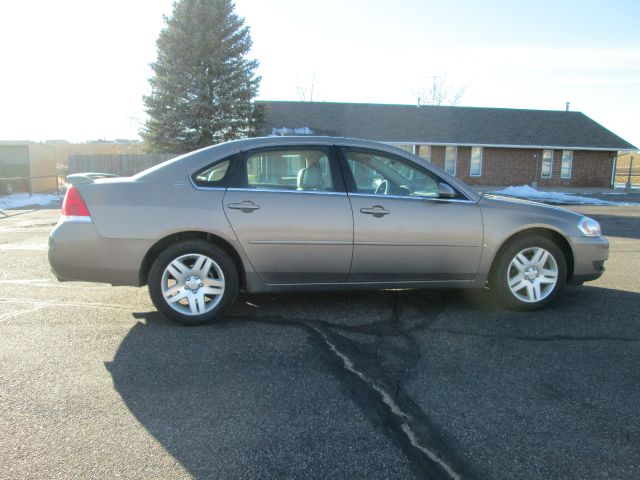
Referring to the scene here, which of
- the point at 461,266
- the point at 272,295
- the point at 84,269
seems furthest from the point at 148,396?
the point at 461,266

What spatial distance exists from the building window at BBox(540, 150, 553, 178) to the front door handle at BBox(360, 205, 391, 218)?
28642 mm

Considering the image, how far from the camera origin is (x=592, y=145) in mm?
30047

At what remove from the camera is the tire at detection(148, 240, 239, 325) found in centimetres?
443

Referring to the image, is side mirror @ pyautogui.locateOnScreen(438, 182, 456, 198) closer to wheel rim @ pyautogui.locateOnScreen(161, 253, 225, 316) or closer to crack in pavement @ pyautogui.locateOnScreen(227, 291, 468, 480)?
crack in pavement @ pyautogui.locateOnScreen(227, 291, 468, 480)

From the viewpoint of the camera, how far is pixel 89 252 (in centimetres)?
437

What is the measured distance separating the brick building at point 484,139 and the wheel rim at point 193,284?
2431 centimetres

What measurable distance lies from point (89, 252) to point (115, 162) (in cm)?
2066

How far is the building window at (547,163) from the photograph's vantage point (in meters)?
30.1

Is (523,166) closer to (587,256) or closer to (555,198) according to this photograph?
(555,198)

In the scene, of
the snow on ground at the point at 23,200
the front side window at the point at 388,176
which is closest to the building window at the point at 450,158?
the snow on ground at the point at 23,200

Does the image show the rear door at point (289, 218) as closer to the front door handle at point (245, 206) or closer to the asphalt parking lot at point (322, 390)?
the front door handle at point (245, 206)

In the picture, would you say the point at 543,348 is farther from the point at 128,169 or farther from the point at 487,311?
the point at 128,169

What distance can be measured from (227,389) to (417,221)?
231 cm

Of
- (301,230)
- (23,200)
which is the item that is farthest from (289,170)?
(23,200)
